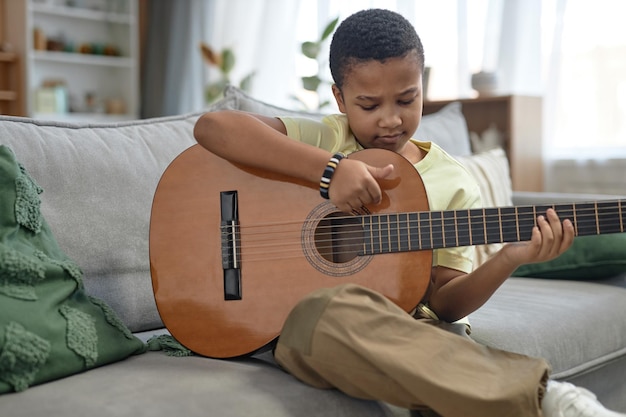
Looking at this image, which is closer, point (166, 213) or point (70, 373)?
point (70, 373)

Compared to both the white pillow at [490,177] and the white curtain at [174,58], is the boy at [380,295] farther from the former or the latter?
the white curtain at [174,58]

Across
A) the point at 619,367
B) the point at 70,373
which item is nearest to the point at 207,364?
the point at 70,373

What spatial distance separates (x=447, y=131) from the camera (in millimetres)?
2623

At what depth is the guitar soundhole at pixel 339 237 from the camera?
4.41ft

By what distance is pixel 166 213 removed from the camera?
140 cm

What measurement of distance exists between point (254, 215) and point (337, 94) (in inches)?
13.3

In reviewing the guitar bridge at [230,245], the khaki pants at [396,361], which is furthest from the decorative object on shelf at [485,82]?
the khaki pants at [396,361]

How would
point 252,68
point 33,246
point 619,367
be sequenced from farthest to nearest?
point 252,68 → point 619,367 → point 33,246

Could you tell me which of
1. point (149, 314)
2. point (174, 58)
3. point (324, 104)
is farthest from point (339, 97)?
point (174, 58)

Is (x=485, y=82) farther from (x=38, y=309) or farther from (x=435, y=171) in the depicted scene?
(x=38, y=309)

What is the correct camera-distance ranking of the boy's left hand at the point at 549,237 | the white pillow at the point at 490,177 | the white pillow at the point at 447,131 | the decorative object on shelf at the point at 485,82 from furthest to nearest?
the decorative object on shelf at the point at 485,82 < the white pillow at the point at 447,131 < the white pillow at the point at 490,177 < the boy's left hand at the point at 549,237

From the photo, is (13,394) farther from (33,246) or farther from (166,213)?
(166,213)

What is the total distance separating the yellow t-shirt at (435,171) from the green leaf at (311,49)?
2621 millimetres

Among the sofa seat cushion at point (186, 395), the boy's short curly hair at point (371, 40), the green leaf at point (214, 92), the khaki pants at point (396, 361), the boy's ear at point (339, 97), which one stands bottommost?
the sofa seat cushion at point (186, 395)
